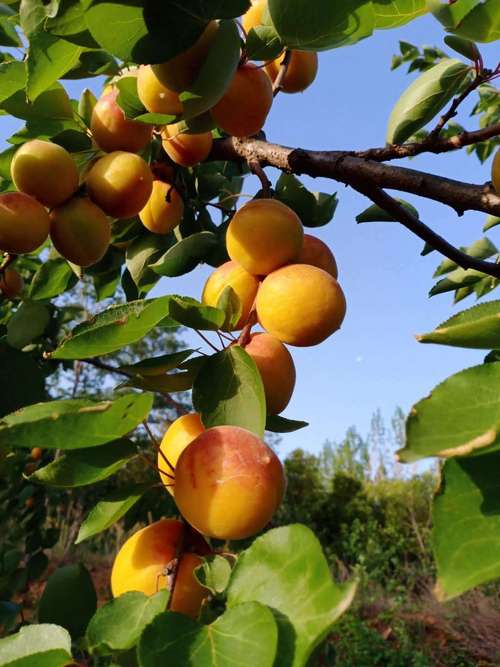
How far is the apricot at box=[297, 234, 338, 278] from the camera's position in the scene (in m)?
0.76

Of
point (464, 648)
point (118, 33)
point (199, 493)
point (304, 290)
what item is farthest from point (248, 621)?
point (464, 648)

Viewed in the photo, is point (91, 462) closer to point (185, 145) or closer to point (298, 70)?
point (185, 145)

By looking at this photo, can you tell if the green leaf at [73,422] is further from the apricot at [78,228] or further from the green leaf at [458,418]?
the apricot at [78,228]

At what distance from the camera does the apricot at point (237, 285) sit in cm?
70

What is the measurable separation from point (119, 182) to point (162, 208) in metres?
0.20

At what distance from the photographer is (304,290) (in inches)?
24.4

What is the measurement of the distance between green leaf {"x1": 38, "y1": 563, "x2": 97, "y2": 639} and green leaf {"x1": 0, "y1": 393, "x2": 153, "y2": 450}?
243mm

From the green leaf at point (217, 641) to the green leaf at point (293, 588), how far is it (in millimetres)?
15

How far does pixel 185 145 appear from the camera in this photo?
2.85 ft

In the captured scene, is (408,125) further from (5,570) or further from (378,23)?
(5,570)

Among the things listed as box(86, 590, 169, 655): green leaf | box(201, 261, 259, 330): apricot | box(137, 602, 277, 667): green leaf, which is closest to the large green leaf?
box(137, 602, 277, 667): green leaf

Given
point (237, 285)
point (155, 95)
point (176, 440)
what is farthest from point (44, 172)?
point (176, 440)

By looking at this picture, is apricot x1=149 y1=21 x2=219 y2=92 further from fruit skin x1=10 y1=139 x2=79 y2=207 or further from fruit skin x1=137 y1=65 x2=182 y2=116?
fruit skin x1=10 y1=139 x2=79 y2=207

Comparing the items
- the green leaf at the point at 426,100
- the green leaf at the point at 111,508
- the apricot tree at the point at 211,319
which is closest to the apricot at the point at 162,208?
the apricot tree at the point at 211,319
